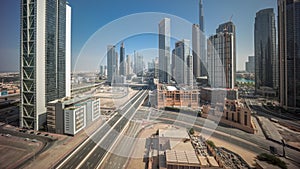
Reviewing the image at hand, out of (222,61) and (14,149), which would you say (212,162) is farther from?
(222,61)

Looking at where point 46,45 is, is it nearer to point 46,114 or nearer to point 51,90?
point 51,90

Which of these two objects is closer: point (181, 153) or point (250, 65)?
point (181, 153)

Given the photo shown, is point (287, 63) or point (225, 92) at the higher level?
point (287, 63)

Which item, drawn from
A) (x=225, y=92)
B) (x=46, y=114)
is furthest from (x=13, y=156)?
(x=225, y=92)

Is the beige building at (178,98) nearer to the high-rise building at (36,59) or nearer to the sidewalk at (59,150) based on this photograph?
the sidewalk at (59,150)

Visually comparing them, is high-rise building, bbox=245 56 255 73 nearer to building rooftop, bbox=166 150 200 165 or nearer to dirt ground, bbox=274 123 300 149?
dirt ground, bbox=274 123 300 149

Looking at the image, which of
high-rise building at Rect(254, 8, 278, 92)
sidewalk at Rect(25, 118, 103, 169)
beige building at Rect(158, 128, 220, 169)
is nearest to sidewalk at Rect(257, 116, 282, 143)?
beige building at Rect(158, 128, 220, 169)

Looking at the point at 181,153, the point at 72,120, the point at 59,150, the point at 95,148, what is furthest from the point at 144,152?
the point at 72,120
